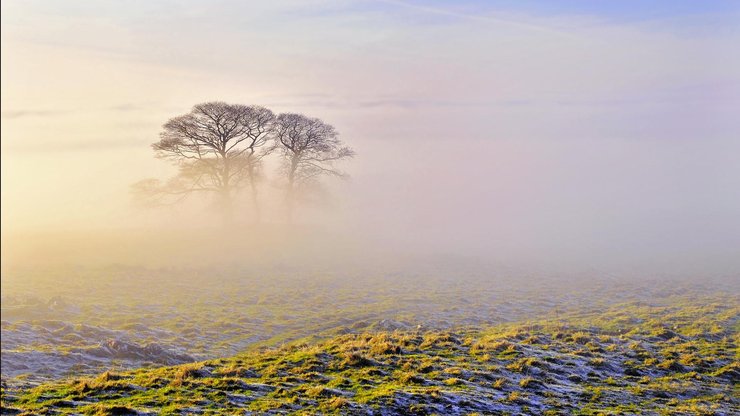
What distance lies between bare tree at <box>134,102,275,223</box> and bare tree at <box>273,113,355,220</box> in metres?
2.27

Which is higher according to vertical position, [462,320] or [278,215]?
[278,215]

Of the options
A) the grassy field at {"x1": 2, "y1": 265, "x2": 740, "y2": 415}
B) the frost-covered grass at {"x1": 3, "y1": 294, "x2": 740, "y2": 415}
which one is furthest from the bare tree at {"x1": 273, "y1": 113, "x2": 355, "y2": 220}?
the frost-covered grass at {"x1": 3, "y1": 294, "x2": 740, "y2": 415}

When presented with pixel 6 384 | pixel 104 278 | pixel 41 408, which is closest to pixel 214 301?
pixel 104 278

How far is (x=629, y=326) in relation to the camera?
34.3 metres

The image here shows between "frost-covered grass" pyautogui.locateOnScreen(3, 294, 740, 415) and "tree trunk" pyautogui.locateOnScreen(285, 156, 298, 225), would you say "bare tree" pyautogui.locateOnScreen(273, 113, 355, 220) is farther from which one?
"frost-covered grass" pyautogui.locateOnScreen(3, 294, 740, 415)

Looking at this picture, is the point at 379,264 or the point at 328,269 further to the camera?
the point at 379,264

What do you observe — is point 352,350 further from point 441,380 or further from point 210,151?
point 210,151

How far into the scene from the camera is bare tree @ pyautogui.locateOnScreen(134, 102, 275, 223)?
6141 centimetres

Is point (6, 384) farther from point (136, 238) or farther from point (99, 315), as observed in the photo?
point (136, 238)

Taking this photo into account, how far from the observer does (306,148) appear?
6981 centimetres

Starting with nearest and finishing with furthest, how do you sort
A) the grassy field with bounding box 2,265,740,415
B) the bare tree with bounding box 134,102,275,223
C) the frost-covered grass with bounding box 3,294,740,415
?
the frost-covered grass with bounding box 3,294,740,415 → the grassy field with bounding box 2,265,740,415 → the bare tree with bounding box 134,102,275,223

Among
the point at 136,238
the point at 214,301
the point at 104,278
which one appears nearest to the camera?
the point at 214,301

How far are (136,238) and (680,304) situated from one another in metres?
69.9

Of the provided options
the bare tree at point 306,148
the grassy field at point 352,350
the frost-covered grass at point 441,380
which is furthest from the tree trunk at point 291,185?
the frost-covered grass at point 441,380
